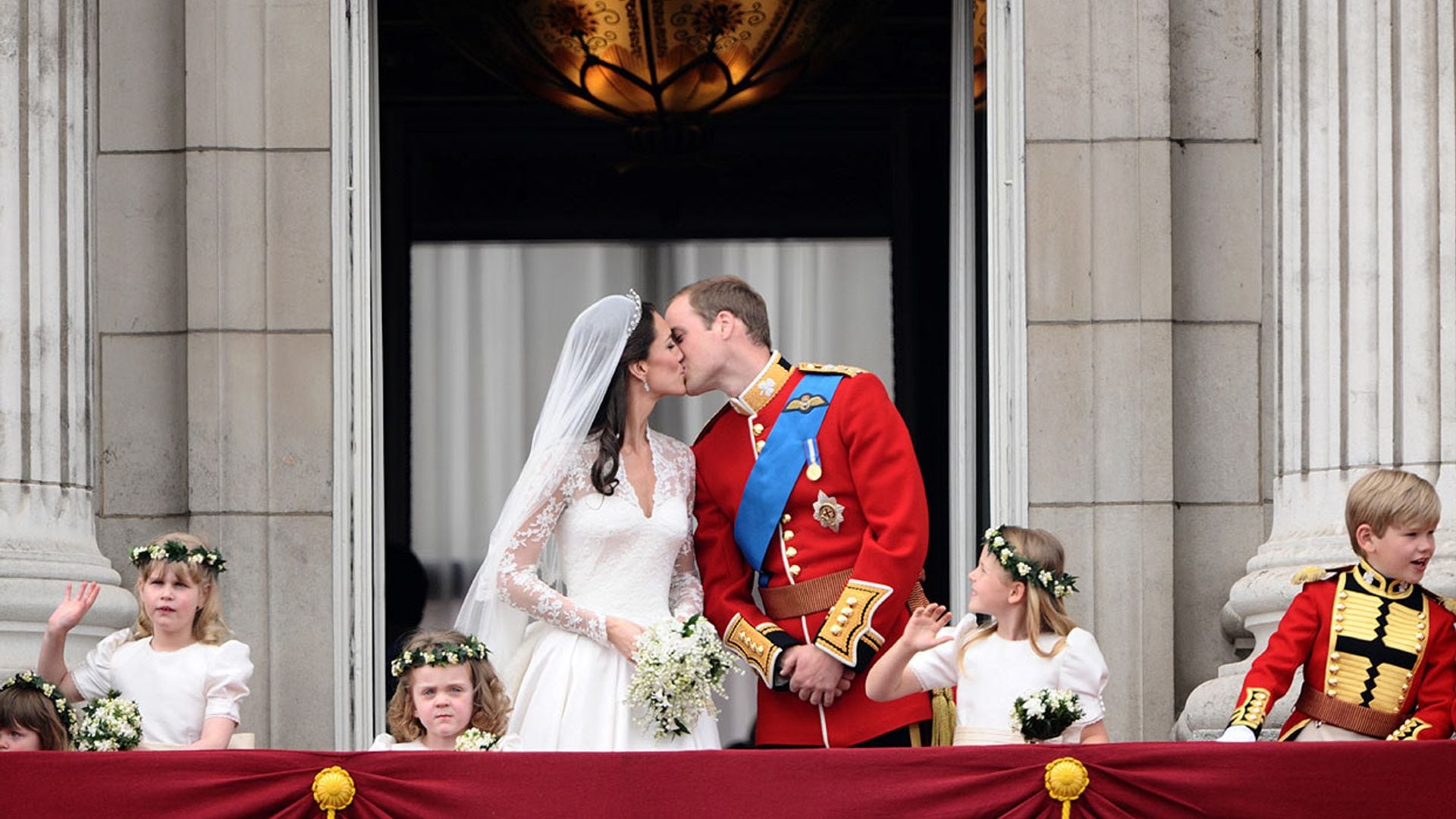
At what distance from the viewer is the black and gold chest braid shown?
6090 millimetres

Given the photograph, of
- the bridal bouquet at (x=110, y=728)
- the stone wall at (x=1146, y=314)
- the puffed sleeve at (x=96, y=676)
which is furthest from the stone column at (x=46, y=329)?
the stone wall at (x=1146, y=314)

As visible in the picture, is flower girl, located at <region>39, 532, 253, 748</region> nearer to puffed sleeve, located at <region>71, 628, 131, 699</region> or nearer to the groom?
puffed sleeve, located at <region>71, 628, 131, 699</region>

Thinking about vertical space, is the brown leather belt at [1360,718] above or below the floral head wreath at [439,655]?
below

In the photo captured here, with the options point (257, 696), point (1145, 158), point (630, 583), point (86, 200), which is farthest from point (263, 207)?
point (1145, 158)

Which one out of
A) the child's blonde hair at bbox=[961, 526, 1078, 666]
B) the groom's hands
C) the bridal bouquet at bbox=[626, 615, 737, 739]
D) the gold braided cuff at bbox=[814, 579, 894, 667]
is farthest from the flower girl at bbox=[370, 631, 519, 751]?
the child's blonde hair at bbox=[961, 526, 1078, 666]

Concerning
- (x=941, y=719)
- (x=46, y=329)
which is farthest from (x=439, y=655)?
(x=46, y=329)

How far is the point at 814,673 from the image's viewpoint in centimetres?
641

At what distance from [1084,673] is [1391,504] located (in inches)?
37.1

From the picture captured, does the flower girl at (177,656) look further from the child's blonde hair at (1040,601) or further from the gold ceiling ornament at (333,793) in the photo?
the child's blonde hair at (1040,601)

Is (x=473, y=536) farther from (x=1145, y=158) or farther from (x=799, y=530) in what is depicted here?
(x=799, y=530)

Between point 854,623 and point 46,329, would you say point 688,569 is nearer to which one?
point 854,623

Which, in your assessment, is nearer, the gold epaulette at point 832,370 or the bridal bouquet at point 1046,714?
the bridal bouquet at point 1046,714

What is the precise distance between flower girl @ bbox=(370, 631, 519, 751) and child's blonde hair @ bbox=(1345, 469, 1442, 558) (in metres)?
2.32

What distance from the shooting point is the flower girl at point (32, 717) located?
595 centimetres
